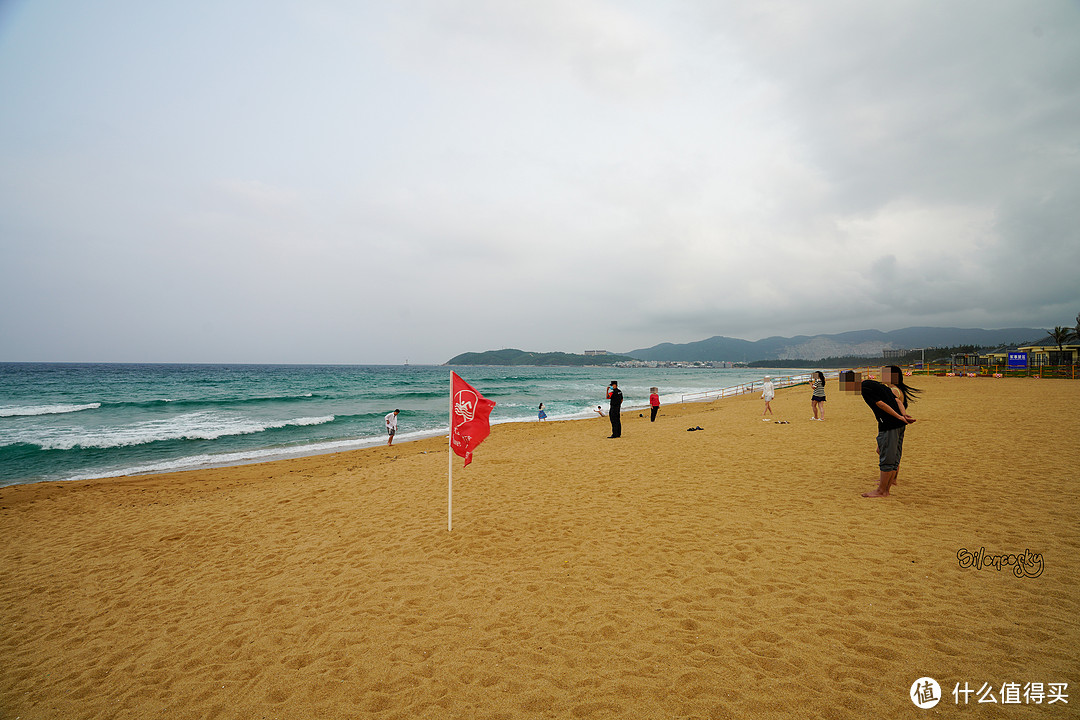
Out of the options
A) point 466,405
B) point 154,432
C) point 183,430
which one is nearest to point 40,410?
point 154,432

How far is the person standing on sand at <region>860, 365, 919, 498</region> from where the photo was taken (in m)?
6.28

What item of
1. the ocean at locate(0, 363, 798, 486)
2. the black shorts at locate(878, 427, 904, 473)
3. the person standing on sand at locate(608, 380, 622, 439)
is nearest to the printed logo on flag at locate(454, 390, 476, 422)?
the black shorts at locate(878, 427, 904, 473)

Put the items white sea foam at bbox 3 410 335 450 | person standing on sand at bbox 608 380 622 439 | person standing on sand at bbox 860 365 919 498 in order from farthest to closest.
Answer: white sea foam at bbox 3 410 335 450 → person standing on sand at bbox 608 380 622 439 → person standing on sand at bbox 860 365 919 498

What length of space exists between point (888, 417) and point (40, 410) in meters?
42.8

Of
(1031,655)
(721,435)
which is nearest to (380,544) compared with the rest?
(1031,655)

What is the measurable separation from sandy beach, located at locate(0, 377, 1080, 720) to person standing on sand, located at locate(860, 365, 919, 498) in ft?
1.20

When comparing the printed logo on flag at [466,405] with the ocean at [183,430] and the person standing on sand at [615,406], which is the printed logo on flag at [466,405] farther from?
the ocean at [183,430]

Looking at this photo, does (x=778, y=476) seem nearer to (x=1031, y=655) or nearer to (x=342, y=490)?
(x=1031, y=655)

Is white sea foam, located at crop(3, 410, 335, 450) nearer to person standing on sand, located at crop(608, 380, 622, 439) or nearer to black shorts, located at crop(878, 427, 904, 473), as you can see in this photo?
person standing on sand, located at crop(608, 380, 622, 439)

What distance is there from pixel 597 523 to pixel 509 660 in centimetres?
302

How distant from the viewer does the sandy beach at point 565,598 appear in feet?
10.2

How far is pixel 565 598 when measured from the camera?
4.28 meters

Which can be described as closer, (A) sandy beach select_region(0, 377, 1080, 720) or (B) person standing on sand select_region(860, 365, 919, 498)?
(A) sandy beach select_region(0, 377, 1080, 720)

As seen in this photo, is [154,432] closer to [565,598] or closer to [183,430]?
[183,430]
